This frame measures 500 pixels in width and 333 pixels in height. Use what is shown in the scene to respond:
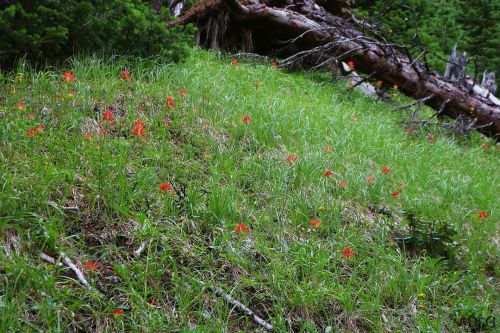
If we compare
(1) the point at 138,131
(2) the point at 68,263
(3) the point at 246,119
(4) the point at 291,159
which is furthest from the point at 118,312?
(3) the point at 246,119

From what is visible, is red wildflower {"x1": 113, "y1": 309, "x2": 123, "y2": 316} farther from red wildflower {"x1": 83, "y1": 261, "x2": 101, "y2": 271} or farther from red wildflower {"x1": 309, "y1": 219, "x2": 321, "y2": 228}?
red wildflower {"x1": 309, "y1": 219, "x2": 321, "y2": 228}

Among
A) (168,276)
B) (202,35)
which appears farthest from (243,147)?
(202,35)

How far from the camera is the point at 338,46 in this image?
8.16 metres

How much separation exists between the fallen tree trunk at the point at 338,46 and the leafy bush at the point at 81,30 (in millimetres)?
1829

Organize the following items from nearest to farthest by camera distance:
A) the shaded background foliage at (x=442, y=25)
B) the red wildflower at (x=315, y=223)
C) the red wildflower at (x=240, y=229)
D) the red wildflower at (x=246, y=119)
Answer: the red wildflower at (x=240, y=229) → the red wildflower at (x=315, y=223) → the red wildflower at (x=246, y=119) → the shaded background foliage at (x=442, y=25)

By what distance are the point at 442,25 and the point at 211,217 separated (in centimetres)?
1155

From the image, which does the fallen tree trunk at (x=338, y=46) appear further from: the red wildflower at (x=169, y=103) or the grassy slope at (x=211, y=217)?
the red wildflower at (x=169, y=103)

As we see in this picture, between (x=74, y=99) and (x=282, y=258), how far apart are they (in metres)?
2.50

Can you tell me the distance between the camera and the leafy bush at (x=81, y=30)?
450 cm

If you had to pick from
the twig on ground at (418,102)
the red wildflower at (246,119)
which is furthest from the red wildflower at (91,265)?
the twig on ground at (418,102)

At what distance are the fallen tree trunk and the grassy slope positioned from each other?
2.62m

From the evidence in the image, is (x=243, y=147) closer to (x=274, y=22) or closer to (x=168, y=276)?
(x=168, y=276)

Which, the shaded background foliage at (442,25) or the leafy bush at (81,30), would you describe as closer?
the leafy bush at (81,30)

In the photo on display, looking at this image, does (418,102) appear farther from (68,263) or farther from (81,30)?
(68,263)
